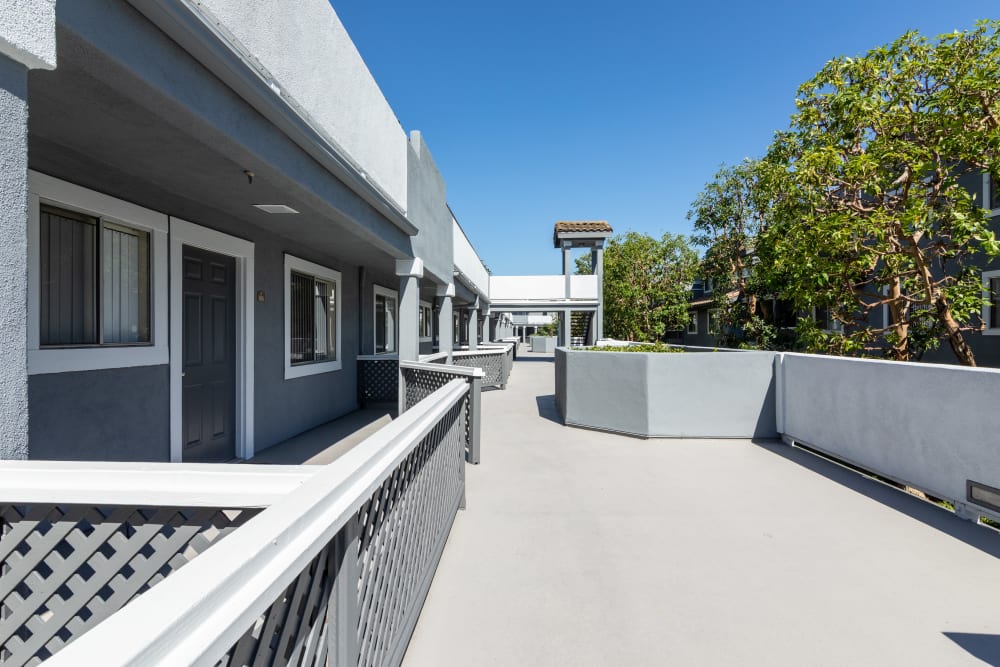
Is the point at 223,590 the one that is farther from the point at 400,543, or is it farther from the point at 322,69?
the point at 322,69

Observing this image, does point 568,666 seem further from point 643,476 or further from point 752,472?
point 752,472

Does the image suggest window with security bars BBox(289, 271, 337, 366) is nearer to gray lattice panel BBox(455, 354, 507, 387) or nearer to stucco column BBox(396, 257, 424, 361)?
stucco column BBox(396, 257, 424, 361)

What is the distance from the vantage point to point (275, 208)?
14.6 feet

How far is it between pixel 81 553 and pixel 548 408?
8.02m

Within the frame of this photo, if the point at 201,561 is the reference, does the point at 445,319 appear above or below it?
above

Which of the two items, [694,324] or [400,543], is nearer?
[400,543]

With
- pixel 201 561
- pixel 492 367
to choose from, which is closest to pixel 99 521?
pixel 201 561

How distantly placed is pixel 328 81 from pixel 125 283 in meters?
2.38

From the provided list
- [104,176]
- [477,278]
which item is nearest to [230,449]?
[104,176]

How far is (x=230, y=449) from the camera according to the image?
17.2ft

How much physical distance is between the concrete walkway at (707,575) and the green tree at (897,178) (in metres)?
3.33

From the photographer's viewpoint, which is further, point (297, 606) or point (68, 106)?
point (68, 106)

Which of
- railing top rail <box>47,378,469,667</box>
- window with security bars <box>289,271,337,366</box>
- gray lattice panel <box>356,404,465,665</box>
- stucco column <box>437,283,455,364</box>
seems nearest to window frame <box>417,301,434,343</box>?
stucco column <box>437,283,455,364</box>

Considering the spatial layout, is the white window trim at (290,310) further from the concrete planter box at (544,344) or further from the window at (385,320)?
the concrete planter box at (544,344)
